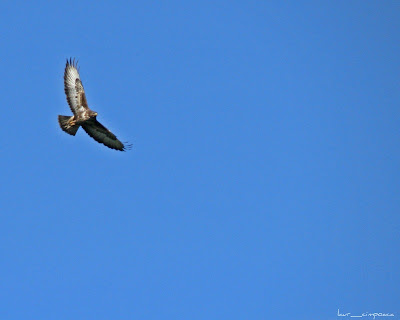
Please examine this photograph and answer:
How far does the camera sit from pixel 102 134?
32969 mm

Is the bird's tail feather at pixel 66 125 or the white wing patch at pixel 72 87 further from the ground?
the white wing patch at pixel 72 87

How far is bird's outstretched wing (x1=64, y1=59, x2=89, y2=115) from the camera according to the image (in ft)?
103

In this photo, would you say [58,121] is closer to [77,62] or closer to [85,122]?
[85,122]

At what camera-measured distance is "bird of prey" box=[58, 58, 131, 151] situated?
102ft

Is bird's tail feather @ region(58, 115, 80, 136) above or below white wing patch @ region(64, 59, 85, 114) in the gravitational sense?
below

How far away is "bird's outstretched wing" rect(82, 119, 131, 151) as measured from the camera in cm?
3222

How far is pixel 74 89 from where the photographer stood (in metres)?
31.9

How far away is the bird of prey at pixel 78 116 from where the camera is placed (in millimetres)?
31234

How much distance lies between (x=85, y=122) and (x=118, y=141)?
7.44 ft

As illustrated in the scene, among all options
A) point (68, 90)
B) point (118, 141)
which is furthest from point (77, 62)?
point (118, 141)

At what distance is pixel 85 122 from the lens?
3164 centimetres

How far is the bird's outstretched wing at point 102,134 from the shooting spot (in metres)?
32.2

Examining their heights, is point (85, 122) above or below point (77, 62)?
below

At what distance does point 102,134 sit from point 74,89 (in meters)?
2.62
